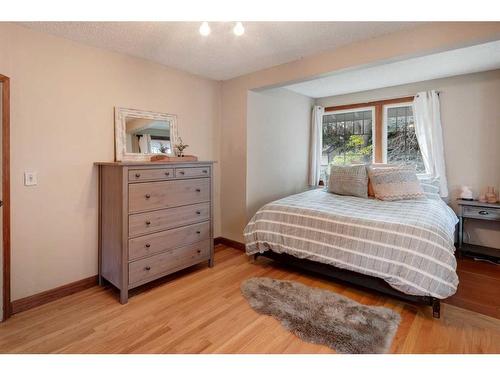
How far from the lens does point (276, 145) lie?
3.88m

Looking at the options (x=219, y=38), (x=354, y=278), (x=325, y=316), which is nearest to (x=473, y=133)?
(x=354, y=278)

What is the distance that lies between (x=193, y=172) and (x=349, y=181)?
1.97 metres

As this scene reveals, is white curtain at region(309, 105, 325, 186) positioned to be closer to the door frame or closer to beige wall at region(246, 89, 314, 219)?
beige wall at region(246, 89, 314, 219)

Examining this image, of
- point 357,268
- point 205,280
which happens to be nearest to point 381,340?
point 357,268

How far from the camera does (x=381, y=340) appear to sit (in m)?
1.71

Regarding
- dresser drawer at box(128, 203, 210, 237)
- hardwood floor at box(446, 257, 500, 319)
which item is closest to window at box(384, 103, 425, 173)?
hardwood floor at box(446, 257, 500, 319)

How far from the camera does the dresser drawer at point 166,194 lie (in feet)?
7.36

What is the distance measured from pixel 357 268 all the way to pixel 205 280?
1.44m

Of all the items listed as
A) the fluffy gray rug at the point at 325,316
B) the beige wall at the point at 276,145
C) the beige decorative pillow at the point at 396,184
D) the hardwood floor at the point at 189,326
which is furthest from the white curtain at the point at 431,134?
the fluffy gray rug at the point at 325,316

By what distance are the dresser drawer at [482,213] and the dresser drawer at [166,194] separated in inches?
122

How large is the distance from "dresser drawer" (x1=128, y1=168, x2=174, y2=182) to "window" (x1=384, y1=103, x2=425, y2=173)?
3.32 metres

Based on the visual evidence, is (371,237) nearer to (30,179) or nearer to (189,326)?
(189,326)

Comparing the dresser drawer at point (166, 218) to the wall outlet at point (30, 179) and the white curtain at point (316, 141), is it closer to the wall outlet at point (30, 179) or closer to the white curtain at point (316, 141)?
the wall outlet at point (30, 179)
